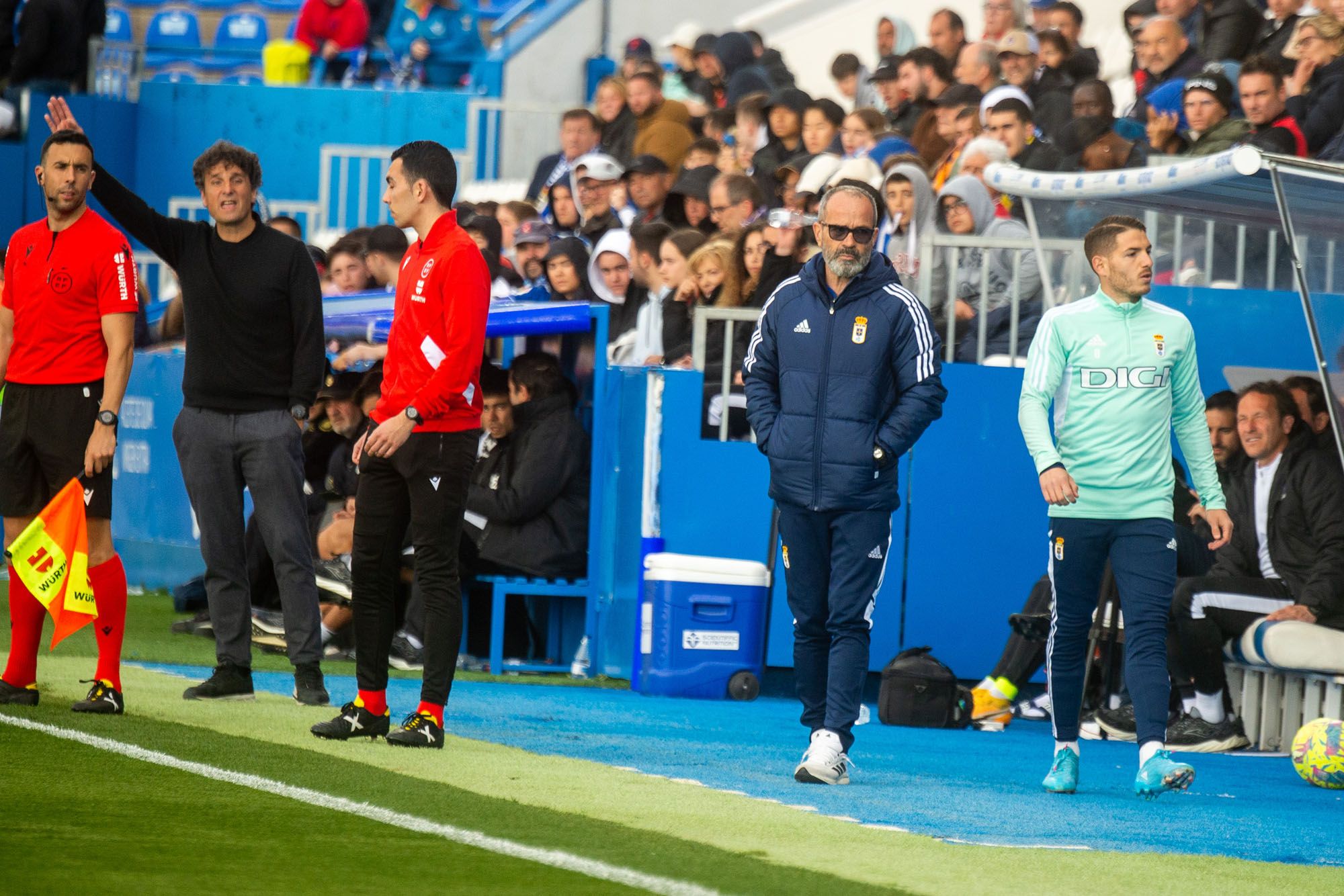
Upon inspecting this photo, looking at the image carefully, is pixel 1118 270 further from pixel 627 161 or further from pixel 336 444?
pixel 627 161

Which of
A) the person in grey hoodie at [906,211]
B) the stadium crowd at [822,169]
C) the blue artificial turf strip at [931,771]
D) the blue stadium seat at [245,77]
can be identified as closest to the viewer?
the blue artificial turf strip at [931,771]

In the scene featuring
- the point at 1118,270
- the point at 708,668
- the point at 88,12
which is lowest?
the point at 708,668

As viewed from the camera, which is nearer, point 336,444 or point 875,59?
point 336,444

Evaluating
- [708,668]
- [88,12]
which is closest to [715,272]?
[708,668]

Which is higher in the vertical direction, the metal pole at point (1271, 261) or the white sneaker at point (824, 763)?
the metal pole at point (1271, 261)

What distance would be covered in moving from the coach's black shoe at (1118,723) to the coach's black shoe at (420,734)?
11.5 ft

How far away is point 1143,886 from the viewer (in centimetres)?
523

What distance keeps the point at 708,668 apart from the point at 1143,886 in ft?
16.4

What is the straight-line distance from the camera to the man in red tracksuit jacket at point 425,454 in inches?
279

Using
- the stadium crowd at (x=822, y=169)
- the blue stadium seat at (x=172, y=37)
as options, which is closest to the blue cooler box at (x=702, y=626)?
the stadium crowd at (x=822, y=169)

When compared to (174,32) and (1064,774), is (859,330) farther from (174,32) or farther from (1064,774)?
(174,32)

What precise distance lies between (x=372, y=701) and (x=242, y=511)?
1.20m

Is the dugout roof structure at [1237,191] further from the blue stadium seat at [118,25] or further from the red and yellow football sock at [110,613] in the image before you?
the blue stadium seat at [118,25]

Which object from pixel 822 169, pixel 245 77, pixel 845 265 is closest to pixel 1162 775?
pixel 845 265
